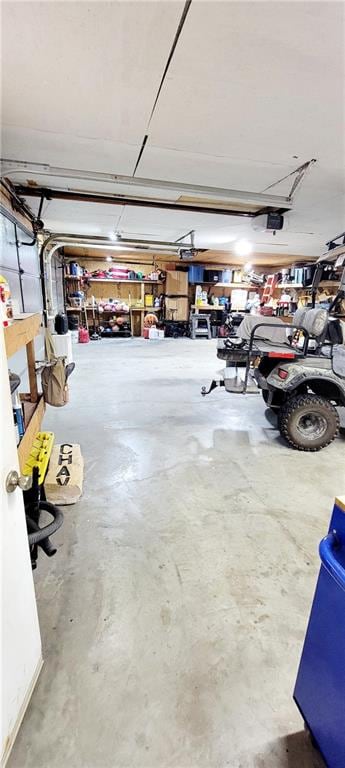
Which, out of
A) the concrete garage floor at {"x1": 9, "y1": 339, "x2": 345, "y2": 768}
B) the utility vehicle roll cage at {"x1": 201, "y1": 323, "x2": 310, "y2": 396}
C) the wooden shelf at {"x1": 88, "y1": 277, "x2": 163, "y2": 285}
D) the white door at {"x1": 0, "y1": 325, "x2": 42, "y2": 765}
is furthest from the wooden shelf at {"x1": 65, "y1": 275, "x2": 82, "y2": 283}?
the white door at {"x1": 0, "y1": 325, "x2": 42, "y2": 765}

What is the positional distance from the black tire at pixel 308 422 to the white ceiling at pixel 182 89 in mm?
2033

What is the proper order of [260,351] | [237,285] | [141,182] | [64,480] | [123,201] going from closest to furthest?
[64,480], [141,182], [260,351], [123,201], [237,285]

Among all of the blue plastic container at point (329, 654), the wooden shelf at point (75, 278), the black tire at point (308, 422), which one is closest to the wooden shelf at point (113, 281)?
the wooden shelf at point (75, 278)

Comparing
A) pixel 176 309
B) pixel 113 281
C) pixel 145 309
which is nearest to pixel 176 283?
pixel 176 309

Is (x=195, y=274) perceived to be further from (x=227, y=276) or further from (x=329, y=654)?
(x=329, y=654)

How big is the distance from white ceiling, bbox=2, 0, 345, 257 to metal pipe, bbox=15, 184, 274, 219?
16.7 inches

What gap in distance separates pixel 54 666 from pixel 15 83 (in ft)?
9.32

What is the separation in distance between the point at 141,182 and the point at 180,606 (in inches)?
137

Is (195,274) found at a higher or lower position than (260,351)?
higher

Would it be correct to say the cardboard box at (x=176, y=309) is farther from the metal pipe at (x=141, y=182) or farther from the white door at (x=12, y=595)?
the white door at (x=12, y=595)

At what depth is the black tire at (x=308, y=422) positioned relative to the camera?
2885 millimetres

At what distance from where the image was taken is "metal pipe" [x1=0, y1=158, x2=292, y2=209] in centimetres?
279

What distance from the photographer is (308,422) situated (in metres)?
3.10

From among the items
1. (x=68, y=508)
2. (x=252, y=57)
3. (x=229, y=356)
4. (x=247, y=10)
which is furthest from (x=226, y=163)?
(x=68, y=508)
